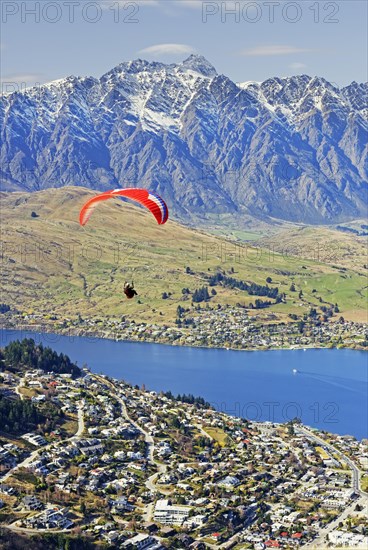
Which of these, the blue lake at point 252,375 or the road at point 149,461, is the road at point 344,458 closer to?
the blue lake at point 252,375

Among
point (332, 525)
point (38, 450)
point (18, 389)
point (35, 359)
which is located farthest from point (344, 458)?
point (35, 359)

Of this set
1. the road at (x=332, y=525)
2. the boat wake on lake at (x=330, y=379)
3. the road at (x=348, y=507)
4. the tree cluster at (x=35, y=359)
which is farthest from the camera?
the boat wake on lake at (x=330, y=379)

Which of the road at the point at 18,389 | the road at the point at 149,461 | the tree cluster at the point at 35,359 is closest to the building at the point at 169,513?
the road at the point at 149,461

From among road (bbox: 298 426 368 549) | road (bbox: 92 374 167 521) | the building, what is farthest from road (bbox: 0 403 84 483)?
road (bbox: 298 426 368 549)

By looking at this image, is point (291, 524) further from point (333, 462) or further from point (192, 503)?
point (333, 462)

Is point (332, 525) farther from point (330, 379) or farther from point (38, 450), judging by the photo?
point (330, 379)
